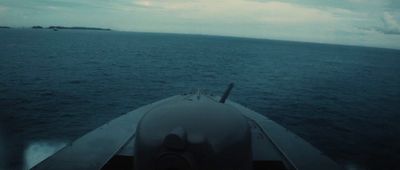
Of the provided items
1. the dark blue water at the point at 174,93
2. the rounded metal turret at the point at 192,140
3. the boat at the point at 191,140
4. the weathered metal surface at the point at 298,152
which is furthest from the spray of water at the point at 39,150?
the rounded metal turret at the point at 192,140

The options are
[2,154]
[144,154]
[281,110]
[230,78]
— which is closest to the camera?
[144,154]

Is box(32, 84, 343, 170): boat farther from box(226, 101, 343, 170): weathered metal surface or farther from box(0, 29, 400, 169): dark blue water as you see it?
box(0, 29, 400, 169): dark blue water

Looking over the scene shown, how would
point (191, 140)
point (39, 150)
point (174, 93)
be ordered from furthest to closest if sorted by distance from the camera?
point (174, 93)
point (39, 150)
point (191, 140)

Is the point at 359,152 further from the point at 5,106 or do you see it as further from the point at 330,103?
the point at 5,106

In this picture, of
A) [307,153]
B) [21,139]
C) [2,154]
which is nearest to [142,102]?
[21,139]

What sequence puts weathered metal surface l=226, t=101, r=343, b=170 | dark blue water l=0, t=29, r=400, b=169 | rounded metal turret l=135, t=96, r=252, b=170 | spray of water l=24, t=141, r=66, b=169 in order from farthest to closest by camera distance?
dark blue water l=0, t=29, r=400, b=169, spray of water l=24, t=141, r=66, b=169, weathered metal surface l=226, t=101, r=343, b=170, rounded metal turret l=135, t=96, r=252, b=170

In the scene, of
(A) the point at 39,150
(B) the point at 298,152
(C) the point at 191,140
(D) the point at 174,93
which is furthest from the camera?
(D) the point at 174,93

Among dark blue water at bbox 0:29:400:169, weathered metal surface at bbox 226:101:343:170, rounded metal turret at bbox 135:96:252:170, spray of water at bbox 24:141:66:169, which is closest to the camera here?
rounded metal turret at bbox 135:96:252:170

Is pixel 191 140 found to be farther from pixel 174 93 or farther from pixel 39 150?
pixel 174 93

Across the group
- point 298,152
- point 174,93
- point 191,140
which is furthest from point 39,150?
point 174,93

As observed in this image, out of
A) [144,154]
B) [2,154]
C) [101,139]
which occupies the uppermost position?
[144,154]

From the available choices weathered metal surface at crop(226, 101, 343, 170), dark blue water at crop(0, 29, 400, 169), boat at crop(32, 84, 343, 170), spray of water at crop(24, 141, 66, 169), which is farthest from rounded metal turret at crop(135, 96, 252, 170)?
dark blue water at crop(0, 29, 400, 169)
